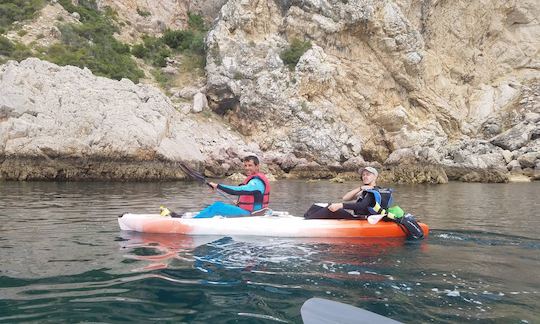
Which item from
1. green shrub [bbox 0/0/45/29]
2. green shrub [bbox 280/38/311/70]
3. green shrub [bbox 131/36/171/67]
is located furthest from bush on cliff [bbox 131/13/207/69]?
green shrub [bbox 0/0/45/29]

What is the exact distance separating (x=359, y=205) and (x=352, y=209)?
0.48ft

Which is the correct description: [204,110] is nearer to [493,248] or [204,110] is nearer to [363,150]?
[363,150]

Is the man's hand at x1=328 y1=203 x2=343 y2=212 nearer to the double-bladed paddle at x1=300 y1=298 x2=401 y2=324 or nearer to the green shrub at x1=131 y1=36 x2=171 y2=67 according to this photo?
the double-bladed paddle at x1=300 y1=298 x2=401 y2=324

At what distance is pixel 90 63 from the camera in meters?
28.6

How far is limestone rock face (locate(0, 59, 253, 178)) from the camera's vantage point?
1853cm

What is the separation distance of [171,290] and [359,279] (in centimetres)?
190

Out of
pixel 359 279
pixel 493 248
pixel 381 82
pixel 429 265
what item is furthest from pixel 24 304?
pixel 381 82

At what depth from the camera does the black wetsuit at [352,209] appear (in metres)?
7.14

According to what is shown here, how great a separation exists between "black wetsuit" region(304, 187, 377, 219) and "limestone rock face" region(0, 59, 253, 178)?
46.7 feet

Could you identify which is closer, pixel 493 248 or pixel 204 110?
pixel 493 248

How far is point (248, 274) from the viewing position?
458cm

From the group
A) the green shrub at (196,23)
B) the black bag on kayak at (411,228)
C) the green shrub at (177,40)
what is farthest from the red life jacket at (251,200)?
the green shrub at (196,23)

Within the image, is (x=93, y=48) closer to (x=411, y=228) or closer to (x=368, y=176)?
(x=368, y=176)

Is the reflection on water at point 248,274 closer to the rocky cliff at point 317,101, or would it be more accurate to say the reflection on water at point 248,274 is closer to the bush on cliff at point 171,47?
the rocky cliff at point 317,101
